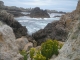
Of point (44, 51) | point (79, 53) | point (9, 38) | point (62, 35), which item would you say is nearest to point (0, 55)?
point (9, 38)

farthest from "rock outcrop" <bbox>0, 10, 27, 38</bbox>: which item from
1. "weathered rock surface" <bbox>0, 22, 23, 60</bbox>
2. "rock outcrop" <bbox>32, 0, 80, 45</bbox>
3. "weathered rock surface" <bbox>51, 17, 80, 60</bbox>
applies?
"weathered rock surface" <bbox>51, 17, 80, 60</bbox>

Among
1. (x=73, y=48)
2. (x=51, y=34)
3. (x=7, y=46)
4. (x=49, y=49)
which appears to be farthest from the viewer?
(x=51, y=34)

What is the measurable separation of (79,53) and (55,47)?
1.63m

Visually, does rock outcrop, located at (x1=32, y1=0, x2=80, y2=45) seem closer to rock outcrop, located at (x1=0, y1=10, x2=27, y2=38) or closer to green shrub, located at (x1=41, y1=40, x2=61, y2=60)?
rock outcrop, located at (x1=0, y1=10, x2=27, y2=38)

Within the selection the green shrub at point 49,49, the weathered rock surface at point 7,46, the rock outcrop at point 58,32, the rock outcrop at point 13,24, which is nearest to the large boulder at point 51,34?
the rock outcrop at point 58,32

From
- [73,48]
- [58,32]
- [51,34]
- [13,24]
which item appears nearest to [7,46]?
[73,48]

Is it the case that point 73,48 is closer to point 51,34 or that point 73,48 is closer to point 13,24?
point 51,34

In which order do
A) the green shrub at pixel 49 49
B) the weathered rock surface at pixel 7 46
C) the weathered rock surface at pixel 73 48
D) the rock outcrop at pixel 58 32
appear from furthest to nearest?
the rock outcrop at pixel 58 32 < the green shrub at pixel 49 49 < the weathered rock surface at pixel 7 46 < the weathered rock surface at pixel 73 48

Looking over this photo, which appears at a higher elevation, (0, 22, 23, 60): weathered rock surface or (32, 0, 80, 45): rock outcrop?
(0, 22, 23, 60): weathered rock surface

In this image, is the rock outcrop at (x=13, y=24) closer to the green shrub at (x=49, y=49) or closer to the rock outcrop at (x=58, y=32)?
the rock outcrop at (x=58, y=32)

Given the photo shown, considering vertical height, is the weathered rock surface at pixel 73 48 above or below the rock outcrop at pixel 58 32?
above

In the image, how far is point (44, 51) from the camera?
23.1ft

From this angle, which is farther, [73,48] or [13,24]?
[13,24]

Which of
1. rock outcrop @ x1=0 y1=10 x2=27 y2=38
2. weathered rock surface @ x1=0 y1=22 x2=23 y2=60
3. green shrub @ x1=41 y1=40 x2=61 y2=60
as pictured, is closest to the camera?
weathered rock surface @ x1=0 y1=22 x2=23 y2=60
